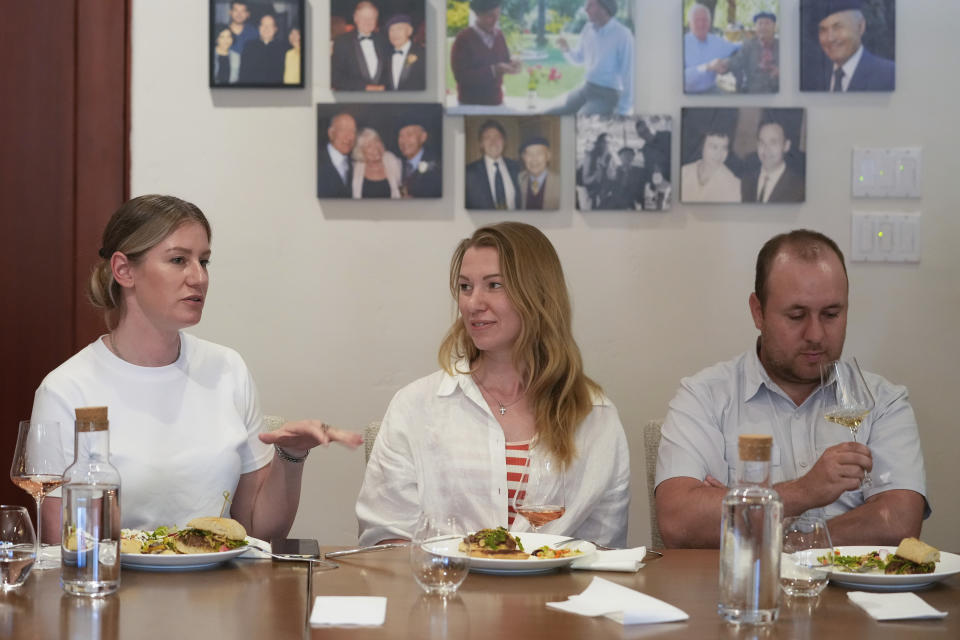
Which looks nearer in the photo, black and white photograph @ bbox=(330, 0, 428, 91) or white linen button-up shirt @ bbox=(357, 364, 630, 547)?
white linen button-up shirt @ bbox=(357, 364, 630, 547)

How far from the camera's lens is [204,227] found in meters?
2.63

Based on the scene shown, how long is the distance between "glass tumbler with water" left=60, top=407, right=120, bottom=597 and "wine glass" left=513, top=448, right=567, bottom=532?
0.76 meters

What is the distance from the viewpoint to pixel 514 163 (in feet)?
10.6

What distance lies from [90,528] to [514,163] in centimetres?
186

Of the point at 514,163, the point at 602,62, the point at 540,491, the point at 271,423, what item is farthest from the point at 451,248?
the point at 540,491

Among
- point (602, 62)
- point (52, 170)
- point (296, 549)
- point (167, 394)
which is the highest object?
point (602, 62)

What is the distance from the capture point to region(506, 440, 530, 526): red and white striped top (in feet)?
8.43

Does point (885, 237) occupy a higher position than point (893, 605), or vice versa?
point (885, 237)


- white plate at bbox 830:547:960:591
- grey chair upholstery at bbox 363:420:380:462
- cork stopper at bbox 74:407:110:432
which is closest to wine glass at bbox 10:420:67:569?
cork stopper at bbox 74:407:110:432

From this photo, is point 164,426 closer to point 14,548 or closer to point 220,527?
point 220,527

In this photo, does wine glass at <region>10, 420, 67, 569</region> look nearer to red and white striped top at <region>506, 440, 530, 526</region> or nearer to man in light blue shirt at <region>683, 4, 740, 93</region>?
red and white striped top at <region>506, 440, 530, 526</region>

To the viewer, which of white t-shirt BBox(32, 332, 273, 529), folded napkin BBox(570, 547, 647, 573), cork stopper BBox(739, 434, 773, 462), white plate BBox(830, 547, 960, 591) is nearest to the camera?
cork stopper BBox(739, 434, 773, 462)

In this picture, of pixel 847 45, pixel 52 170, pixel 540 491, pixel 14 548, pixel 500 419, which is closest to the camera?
pixel 14 548

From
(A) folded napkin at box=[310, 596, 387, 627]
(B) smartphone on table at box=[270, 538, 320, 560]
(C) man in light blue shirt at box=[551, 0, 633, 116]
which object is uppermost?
(C) man in light blue shirt at box=[551, 0, 633, 116]
